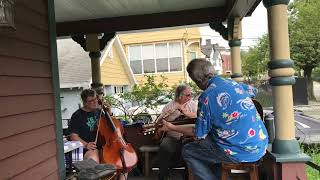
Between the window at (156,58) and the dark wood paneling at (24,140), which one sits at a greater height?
the window at (156,58)

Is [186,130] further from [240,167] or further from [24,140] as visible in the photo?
[24,140]

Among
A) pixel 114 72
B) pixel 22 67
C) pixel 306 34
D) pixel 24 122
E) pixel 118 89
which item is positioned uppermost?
pixel 306 34

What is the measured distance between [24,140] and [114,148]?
1365mm

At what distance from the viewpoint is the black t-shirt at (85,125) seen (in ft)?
14.9

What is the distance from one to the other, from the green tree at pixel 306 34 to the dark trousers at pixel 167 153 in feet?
87.4

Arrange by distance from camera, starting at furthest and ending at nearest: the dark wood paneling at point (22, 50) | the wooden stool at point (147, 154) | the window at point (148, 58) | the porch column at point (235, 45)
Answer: the window at point (148, 58) < the porch column at point (235, 45) < the wooden stool at point (147, 154) < the dark wood paneling at point (22, 50)

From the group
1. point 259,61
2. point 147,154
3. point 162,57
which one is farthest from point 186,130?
point 259,61

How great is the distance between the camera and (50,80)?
330cm

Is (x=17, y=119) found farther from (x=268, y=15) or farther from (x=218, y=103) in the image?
(x=268, y=15)

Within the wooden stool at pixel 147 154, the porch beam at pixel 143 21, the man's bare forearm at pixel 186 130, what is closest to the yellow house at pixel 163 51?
the porch beam at pixel 143 21

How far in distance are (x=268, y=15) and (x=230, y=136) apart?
3.73 ft

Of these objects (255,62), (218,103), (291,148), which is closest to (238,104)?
(218,103)

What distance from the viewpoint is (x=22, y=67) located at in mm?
2869

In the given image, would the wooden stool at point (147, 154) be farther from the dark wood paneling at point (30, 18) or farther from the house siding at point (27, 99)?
the dark wood paneling at point (30, 18)
